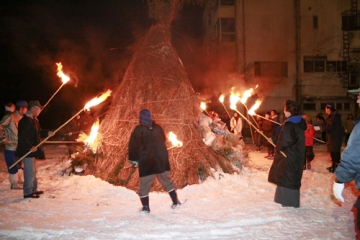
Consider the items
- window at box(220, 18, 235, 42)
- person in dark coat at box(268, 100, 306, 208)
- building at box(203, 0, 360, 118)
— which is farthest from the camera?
window at box(220, 18, 235, 42)

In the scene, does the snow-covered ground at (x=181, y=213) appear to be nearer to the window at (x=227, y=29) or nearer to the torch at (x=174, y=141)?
the torch at (x=174, y=141)

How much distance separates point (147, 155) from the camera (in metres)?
5.57

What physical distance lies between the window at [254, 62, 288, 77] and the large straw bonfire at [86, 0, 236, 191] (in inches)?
741

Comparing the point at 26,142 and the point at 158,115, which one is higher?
the point at 158,115

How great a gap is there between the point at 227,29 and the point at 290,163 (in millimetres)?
22978

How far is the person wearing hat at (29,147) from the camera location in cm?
650

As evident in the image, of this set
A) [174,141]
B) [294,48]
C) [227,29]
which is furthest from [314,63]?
[174,141]

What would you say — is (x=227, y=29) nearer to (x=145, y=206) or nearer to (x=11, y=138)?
(x=11, y=138)

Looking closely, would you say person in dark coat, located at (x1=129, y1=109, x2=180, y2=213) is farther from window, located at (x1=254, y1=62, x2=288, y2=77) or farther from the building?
window, located at (x1=254, y1=62, x2=288, y2=77)

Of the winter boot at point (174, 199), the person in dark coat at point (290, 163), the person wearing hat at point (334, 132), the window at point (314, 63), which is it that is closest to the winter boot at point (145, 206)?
the winter boot at point (174, 199)

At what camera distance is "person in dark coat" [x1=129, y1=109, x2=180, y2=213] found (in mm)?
5551

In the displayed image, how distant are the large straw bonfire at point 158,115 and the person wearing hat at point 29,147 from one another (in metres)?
1.61

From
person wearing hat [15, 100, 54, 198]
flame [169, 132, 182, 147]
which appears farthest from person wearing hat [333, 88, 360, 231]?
person wearing hat [15, 100, 54, 198]

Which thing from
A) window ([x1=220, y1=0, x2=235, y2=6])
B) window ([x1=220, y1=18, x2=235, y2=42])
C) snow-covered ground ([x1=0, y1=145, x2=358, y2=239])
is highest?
window ([x1=220, y1=0, x2=235, y2=6])
